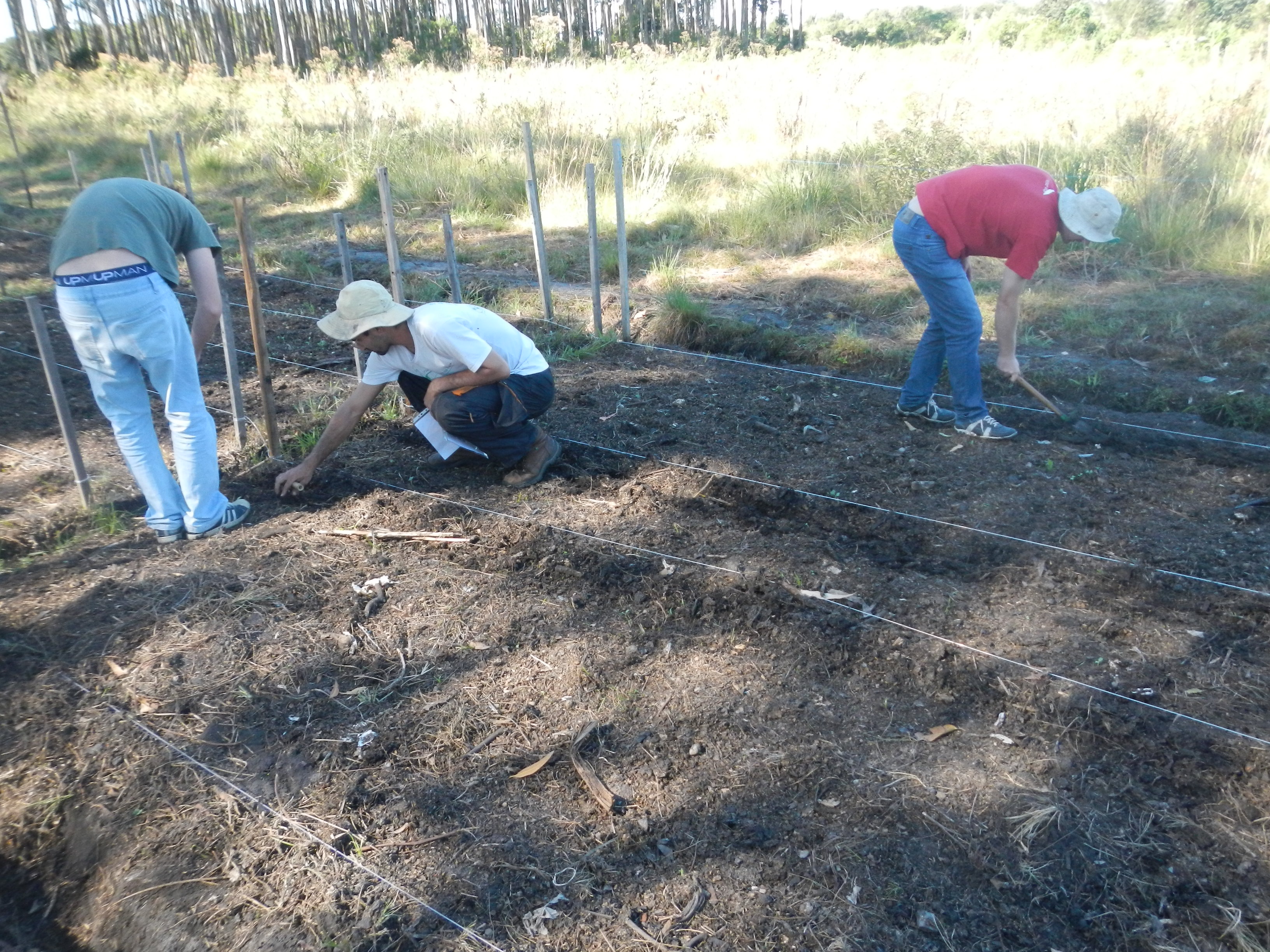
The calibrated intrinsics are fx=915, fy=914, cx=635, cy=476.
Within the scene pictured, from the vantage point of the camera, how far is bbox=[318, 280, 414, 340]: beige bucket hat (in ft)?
11.7

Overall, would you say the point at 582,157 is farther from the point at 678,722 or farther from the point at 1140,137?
the point at 678,722

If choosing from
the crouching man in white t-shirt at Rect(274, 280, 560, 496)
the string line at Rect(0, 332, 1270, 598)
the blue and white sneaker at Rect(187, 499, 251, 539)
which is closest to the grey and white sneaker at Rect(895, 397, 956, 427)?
the string line at Rect(0, 332, 1270, 598)

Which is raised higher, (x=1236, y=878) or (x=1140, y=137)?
(x=1140, y=137)

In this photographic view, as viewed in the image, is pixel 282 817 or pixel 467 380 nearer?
pixel 282 817

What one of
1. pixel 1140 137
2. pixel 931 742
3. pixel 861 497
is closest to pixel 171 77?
pixel 1140 137

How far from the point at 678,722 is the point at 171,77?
17.9 meters

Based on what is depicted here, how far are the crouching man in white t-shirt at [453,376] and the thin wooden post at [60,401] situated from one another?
0.80 m

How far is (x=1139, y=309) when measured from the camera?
626cm

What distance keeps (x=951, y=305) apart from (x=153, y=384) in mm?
3615

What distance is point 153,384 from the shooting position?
12.0 ft

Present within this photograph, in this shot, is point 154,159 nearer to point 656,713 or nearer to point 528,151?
point 528,151

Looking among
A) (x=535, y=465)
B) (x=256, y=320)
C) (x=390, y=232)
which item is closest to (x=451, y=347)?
(x=535, y=465)

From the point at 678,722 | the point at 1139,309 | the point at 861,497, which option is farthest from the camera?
the point at 1139,309

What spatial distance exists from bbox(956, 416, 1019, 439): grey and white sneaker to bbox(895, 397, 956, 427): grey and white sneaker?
0.13 m
